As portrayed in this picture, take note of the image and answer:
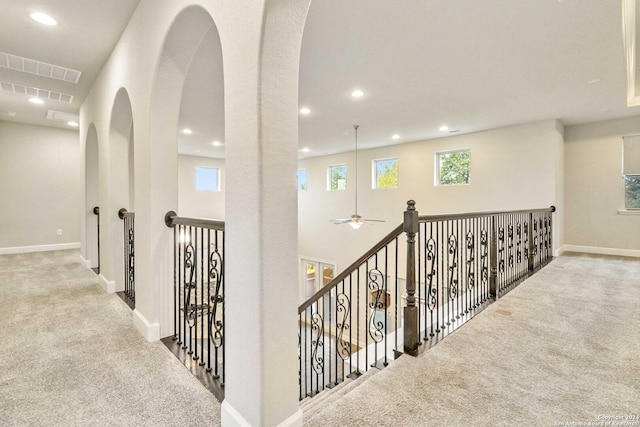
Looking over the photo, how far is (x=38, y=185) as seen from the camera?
21.8 ft

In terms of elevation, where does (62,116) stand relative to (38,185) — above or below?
above

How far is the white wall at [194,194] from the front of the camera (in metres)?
9.16

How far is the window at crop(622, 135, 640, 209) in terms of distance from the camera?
18.6ft

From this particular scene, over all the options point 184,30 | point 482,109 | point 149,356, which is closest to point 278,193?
point 184,30

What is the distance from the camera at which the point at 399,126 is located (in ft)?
20.2

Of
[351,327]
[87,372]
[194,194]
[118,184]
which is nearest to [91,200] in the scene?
[118,184]

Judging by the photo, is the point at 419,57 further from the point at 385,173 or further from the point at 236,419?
the point at 385,173

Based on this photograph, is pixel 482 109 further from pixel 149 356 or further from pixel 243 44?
pixel 149 356

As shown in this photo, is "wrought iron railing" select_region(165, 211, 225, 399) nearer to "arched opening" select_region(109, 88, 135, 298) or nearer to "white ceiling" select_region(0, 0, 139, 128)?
"arched opening" select_region(109, 88, 135, 298)

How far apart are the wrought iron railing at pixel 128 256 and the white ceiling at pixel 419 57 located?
6.23 ft

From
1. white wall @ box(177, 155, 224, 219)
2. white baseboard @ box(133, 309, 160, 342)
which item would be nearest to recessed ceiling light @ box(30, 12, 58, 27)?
white baseboard @ box(133, 309, 160, 342)

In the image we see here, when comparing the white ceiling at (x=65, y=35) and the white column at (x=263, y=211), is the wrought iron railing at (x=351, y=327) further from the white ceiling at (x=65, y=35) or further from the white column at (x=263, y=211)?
the white ceiling at (x=65, y=35)

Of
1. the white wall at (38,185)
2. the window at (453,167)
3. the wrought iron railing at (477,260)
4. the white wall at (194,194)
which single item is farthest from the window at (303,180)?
the wrought iron railing at (477,260)

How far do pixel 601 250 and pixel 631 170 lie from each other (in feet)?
5.28
